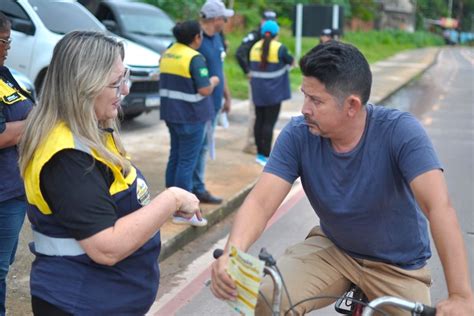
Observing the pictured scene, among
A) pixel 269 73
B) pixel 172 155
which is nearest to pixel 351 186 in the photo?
pixel 172 155

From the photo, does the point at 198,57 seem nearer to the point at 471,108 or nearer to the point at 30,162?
the point at 30,162

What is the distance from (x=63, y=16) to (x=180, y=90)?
5571 millimetres

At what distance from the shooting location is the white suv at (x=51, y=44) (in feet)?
36.5

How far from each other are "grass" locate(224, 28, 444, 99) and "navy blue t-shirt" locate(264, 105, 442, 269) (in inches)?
521

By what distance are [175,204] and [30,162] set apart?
532 mm

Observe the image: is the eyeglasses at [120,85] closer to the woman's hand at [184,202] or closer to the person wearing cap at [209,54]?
the woman's hand at [184,202]

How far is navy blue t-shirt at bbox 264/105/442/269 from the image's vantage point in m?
3.04

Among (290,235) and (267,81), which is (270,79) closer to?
(267,81)

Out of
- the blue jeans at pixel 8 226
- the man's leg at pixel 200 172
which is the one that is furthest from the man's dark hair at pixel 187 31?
the blue jeans at pixel 8 226

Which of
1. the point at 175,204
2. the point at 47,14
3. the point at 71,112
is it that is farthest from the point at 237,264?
the point at 47,14

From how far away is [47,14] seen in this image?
11609 millimetres

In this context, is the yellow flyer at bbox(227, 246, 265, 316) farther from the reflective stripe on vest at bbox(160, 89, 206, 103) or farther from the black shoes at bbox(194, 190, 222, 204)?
the black shoes at bbox(194, 190, 222, 204)

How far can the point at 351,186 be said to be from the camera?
308cm

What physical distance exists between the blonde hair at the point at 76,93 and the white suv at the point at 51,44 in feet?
27.2
